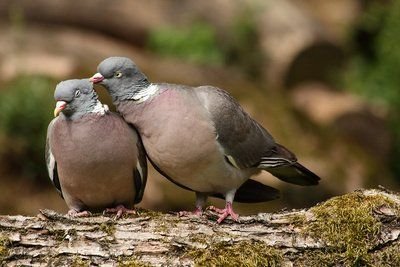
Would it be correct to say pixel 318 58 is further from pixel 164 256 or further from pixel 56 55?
pixel 164 256

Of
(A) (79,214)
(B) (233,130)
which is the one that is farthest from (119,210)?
(B) (233,130)

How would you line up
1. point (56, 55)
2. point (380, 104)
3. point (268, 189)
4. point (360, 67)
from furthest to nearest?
1. point (360, 67)
2. point (380, 104)
3. point (56, 55)
4. point (268, 189)

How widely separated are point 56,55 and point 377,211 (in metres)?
5.76

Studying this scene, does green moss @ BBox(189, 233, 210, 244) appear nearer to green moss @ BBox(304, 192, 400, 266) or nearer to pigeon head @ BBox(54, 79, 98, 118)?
green moss @ BBox(304, 192, 400, 266)

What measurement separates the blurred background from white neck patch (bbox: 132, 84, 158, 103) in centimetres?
310

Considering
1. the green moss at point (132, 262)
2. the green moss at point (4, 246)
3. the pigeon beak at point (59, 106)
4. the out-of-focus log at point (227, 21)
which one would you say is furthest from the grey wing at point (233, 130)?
the out-of-focus log at point (227, 21)

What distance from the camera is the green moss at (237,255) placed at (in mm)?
3984

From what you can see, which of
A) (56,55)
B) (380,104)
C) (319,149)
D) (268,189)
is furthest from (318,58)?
(268,189)

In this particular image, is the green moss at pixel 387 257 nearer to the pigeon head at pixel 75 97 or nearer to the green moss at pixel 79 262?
the green moss at pixel 79 262

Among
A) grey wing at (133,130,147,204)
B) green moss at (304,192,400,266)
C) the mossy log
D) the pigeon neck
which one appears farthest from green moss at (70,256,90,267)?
green moss at (304,192,400,266)

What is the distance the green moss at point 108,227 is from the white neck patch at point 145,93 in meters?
0.75

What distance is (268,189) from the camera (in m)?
5.00

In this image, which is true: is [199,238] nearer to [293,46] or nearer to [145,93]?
[145,93]

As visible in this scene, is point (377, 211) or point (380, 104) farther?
point (380, 104)
